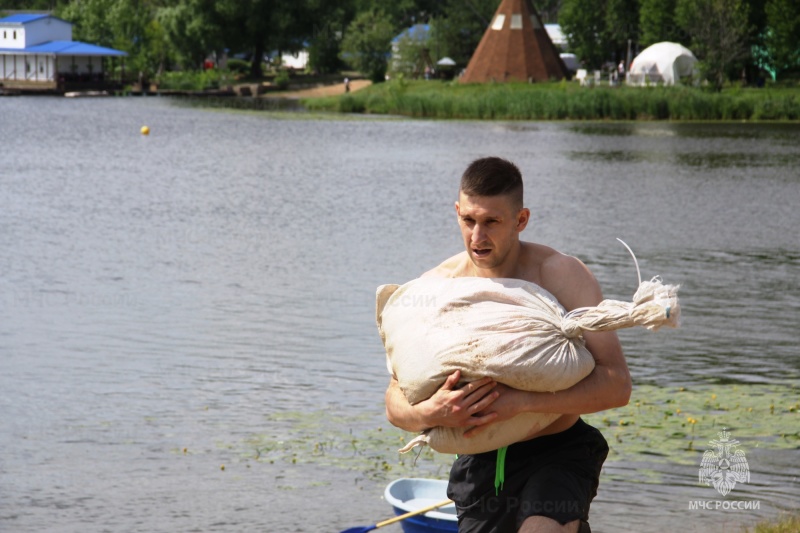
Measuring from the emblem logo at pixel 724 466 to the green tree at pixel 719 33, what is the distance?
51843 mm

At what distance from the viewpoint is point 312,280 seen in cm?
1587

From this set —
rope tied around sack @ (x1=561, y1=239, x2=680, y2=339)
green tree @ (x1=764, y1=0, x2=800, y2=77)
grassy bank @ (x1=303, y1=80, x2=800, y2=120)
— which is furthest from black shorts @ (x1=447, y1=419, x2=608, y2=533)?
green tree @ (x1=764, y1=0, x2=800, y2=77)

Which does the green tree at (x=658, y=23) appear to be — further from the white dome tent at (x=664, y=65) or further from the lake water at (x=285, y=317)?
the lake water at (x=285, y=317)

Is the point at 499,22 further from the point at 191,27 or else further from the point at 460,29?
the point at 191,27

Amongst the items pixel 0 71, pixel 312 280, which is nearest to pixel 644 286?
pixel 312 280

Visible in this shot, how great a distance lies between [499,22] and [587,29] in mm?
7052

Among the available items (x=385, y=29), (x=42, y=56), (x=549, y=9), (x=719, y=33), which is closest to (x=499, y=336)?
(x=719, y=33)

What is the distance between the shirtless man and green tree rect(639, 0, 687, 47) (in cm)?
6892

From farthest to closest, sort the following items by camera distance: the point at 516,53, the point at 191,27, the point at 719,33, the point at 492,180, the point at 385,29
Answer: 1. the point at 191,27
2. the point at 385,29
3. the point at 516,53
4. the point at 719,33
5. the point at 492,180

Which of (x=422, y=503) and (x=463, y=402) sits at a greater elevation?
(x=463, y=402)

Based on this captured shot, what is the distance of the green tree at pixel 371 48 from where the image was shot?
8212 centimetres

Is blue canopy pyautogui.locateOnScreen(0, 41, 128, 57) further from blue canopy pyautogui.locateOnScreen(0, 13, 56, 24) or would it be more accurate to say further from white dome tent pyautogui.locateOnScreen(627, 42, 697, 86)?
white dome tent pyautogui.locateOnScreen(627, 42, 697, 86)

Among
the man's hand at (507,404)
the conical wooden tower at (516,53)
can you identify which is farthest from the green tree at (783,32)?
the man's hand at (507,404)

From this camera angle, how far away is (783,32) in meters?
61.8
